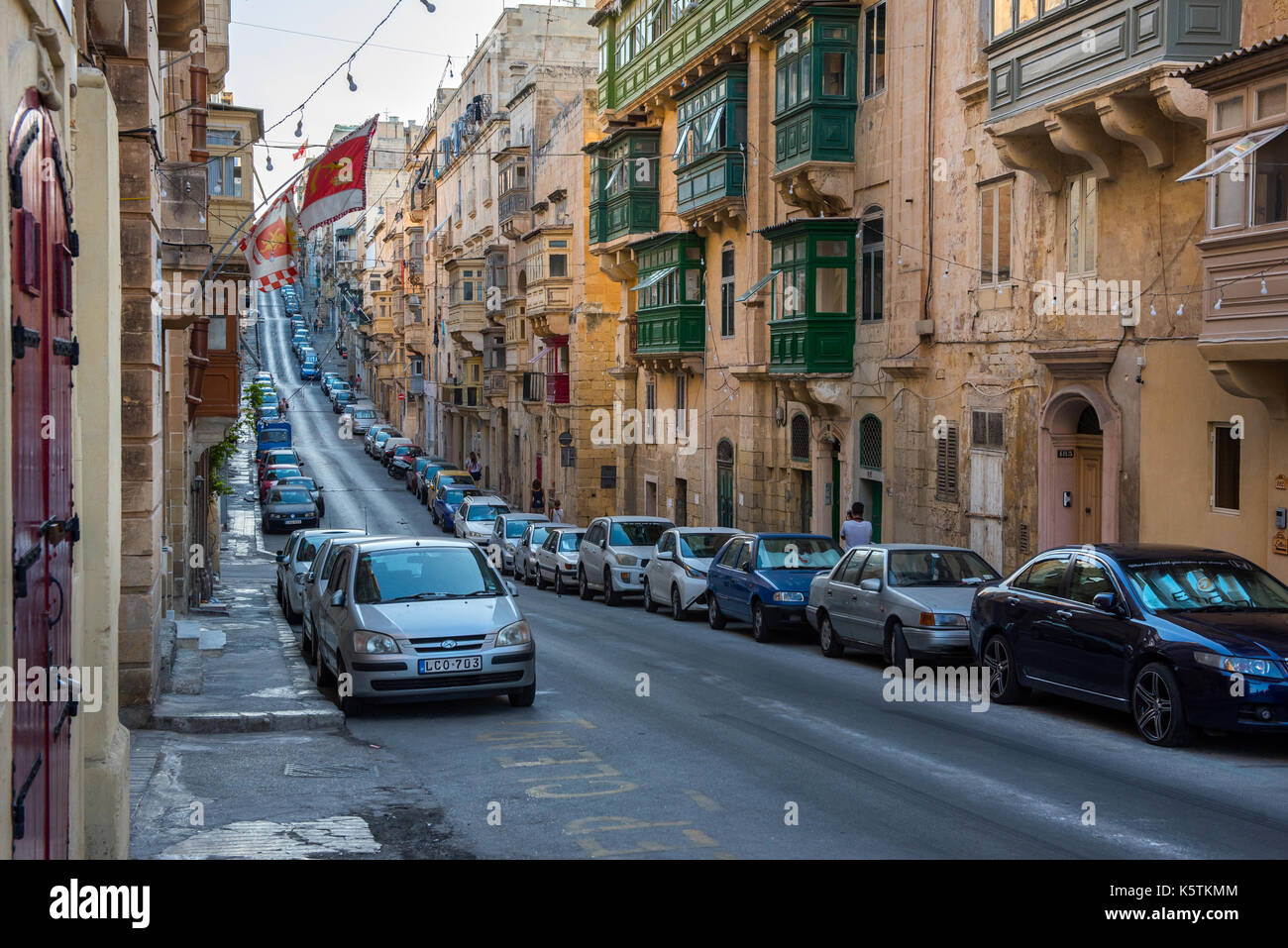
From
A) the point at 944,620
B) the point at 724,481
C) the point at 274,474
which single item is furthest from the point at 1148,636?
the point at 274,474

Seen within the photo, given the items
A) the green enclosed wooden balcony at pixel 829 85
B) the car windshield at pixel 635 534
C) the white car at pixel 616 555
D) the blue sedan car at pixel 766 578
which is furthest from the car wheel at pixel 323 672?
the green enclosed wooden balcony at pixel 829 85

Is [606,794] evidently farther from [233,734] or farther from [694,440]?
[694,440]

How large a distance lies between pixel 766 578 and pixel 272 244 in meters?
8.67

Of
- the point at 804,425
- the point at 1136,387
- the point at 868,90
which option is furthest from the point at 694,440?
the point at 1136,387

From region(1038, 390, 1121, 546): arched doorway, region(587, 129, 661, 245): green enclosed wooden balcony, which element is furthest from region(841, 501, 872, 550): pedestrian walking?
region(587, 129, 661, 245): green enclosed wooden balcony

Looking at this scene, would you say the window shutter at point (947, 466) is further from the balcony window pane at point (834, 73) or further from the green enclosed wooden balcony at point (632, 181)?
the green enclosed wooden balcony at point (632, 181)

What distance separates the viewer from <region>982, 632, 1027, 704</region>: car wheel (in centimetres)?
1393

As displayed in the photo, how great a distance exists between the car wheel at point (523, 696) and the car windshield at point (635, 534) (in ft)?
51.4

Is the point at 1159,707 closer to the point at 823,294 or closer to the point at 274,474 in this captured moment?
the point at 823,294

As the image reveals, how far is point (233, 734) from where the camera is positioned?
41.9 feet

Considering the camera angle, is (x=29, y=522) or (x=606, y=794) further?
(x=606, y=794)

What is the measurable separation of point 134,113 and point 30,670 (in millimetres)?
9486

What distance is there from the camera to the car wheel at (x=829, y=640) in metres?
18.6

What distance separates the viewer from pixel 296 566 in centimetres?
2528
